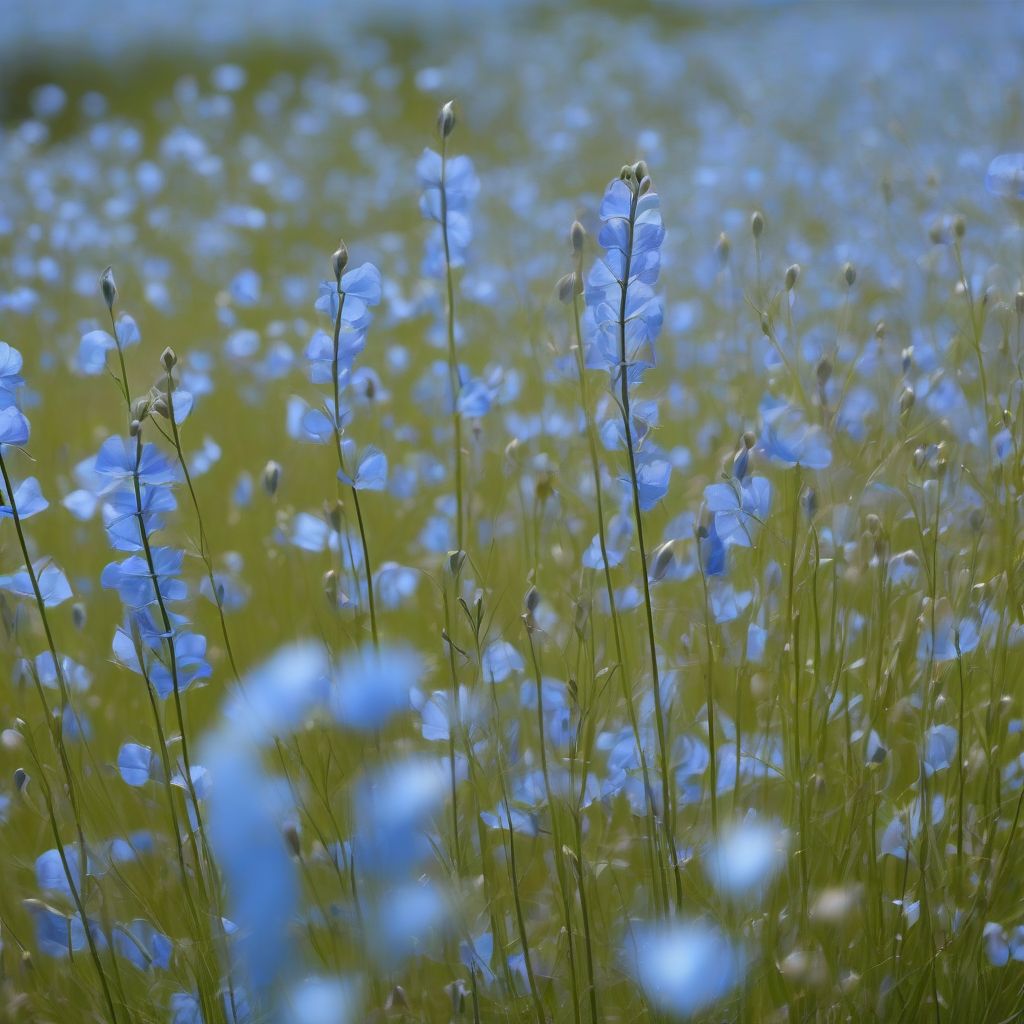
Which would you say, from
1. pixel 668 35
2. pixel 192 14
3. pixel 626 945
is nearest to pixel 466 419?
pixel 626 945

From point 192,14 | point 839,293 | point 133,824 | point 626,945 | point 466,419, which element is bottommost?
point 626,945

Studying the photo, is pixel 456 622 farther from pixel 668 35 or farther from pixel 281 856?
pixel 668 35

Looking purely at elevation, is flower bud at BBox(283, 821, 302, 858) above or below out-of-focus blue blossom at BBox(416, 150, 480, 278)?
below

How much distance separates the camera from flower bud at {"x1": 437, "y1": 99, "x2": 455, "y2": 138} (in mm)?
1224

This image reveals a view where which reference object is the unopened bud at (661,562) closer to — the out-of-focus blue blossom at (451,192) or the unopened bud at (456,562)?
the unopened bud at (456,562)

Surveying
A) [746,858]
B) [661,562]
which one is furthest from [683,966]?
[661,562]

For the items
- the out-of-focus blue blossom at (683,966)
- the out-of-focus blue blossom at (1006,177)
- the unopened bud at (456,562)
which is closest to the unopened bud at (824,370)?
the out-of-focus blue blossom at (1006,177)

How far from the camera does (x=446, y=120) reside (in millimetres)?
1237

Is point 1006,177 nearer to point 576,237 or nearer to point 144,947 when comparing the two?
point 576,237

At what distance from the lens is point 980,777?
129cm

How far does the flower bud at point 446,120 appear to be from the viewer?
122cm

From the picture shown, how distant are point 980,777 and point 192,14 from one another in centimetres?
1103

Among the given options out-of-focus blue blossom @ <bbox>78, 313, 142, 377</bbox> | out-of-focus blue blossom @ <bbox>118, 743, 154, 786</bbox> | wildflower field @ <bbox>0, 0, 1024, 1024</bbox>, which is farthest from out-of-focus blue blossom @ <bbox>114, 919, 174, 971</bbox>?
out-of-focus blue blossom @ <bbox>78, 313, 142, 377</bbox>

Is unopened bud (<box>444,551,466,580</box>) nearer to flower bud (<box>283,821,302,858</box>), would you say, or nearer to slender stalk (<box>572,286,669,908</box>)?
slender stalk (<box>572,286,669,908</box>)
